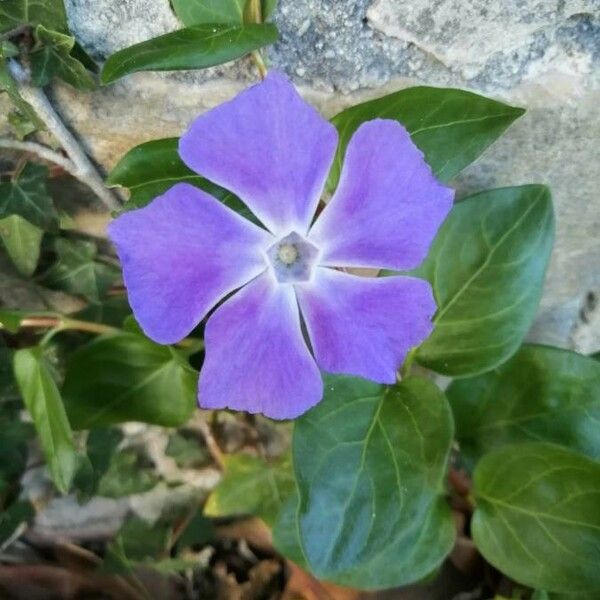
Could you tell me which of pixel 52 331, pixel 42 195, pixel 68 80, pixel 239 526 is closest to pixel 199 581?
pixel 239 526

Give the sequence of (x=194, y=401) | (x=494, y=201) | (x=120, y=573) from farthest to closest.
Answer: (x=120, y=573), (x=194, y=401), (x=494, y=201)

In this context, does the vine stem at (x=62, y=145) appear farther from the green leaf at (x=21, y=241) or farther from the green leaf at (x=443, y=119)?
the green leaf at (x=443, y=119)

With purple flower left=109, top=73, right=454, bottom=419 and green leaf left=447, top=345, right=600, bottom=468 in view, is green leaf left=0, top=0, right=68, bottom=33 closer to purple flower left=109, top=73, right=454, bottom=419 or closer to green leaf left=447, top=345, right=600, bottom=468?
purple flower left=109, top=73, right=454, bottom=419

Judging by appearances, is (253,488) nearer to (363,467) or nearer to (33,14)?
(363,467)

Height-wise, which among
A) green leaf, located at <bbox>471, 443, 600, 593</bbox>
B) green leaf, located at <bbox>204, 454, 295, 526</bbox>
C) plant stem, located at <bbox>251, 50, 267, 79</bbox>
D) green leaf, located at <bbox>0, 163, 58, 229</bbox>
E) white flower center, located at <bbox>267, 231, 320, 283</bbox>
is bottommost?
green leaf, located at <bbox>204, 454, 295, 526</bbox>

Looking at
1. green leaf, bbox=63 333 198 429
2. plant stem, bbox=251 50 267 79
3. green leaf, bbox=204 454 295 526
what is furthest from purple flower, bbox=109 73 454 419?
green leaf, bbox=204 454 295 526

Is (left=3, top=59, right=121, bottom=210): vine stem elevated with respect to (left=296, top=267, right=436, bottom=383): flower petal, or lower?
elevated

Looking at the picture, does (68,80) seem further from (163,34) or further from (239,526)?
(239,526)

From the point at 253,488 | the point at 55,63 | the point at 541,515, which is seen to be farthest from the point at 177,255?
the point at 253,488
